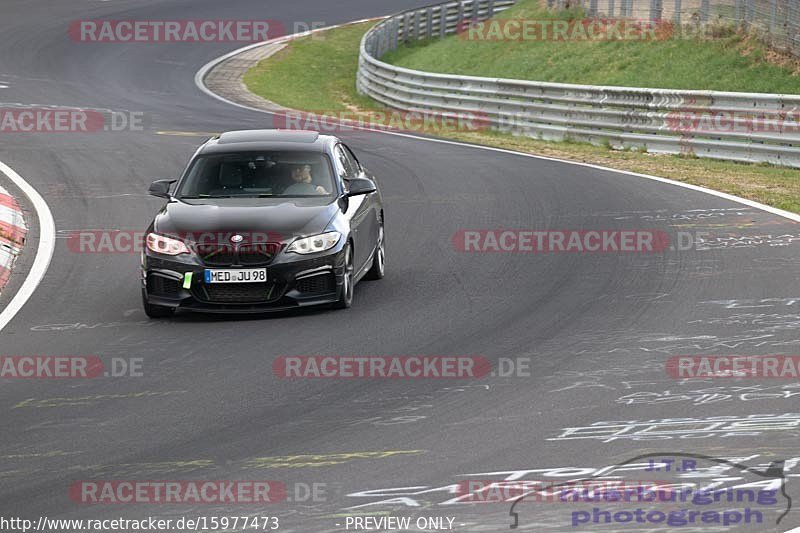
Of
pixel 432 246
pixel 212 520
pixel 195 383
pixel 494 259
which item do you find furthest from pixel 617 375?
pixel 432 246

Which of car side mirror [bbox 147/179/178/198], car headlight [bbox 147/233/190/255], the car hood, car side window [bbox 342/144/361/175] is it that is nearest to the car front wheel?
the car hood

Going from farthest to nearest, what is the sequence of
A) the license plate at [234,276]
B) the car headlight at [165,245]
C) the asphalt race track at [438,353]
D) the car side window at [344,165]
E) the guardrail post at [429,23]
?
the guardrail post at [429,23]
the car side window at [344,165]
the car headlight at [165,245]
the license plate at [234,276]
the asphalt race track at [438,353]

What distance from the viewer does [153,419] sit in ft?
28.6

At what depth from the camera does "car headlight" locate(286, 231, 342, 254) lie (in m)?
11.9

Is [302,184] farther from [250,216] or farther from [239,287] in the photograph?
[239,287]

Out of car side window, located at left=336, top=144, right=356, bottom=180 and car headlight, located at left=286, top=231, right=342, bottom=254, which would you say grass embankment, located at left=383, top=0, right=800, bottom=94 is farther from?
car headlight, located at left=286, top=231, right=342, bottom=254

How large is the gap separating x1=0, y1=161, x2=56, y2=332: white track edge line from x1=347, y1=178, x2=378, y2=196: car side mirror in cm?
313

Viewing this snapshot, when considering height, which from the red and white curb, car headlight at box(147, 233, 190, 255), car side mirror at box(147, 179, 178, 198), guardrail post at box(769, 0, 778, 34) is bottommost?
the red and white curb

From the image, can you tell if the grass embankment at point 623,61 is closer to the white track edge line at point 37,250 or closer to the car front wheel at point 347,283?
the white track edge line at point 37,250

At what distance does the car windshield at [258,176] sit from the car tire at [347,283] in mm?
856

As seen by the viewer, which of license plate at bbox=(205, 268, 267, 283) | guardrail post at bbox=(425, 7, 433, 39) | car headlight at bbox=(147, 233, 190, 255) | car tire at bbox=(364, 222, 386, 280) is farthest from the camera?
guardrail post at bbox=(425, 7, 433, 39)

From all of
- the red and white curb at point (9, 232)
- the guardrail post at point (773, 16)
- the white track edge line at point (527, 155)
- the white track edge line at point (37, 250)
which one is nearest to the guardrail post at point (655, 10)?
the guardrail post at point (773, 16)

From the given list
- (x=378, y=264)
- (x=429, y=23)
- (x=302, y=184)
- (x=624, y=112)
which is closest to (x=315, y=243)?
(x=302, y=184)

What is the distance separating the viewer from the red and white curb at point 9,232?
46.5 feet
